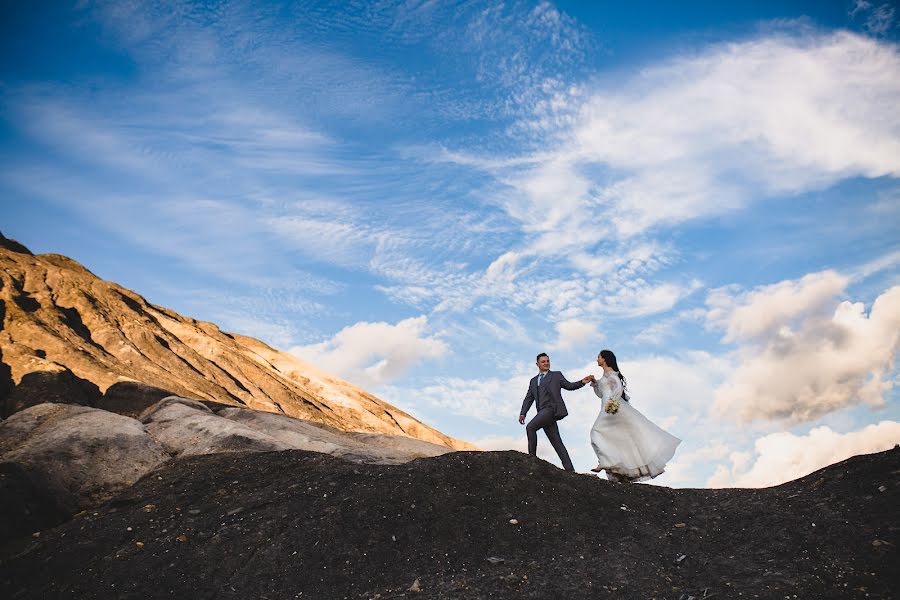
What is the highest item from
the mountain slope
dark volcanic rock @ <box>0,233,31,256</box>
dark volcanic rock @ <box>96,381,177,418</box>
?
dark volcanic rock @ <box>0,233,31,256</box>

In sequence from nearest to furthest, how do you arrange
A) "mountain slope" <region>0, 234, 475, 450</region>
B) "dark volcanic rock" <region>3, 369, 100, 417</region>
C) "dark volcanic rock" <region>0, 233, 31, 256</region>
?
1. "dark volcanic rock" <region>3, 369, 100, 417</region>
2. "mountain slope" <region>0, 234, 475, 450</region>
3. "dark volcanic rock" <region>0, 233, 31, 256</region>

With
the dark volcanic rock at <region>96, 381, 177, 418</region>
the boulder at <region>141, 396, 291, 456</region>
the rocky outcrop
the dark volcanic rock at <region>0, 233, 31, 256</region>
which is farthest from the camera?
the dark volcanic rock at <region>0, 233, 31, 256</region>

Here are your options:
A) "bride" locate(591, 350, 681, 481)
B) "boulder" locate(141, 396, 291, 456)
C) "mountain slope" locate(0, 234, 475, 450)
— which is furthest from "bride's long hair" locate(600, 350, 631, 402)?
"mountain slope" locate(0, 234, 475, 450)

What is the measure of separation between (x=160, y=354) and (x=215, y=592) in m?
32.1

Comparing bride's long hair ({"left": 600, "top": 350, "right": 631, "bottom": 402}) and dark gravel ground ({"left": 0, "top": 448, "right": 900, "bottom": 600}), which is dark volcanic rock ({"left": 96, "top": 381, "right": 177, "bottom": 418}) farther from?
bride's long hair ({"left": 600, "top": 350, "right": 631, "bottom": 402})

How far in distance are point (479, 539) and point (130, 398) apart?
1452 centimetres

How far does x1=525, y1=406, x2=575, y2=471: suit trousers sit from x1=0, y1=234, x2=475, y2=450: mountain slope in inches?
887

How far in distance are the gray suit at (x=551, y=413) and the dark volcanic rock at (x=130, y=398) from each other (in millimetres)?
12314

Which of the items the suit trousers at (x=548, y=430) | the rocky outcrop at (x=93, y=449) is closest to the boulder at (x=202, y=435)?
the rocky outcrop at (x=93, y=449)

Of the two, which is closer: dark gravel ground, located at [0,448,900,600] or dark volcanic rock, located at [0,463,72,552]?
dark gravel ground, located at [0,448,900,600]

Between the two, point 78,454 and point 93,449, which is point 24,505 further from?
point 93,449

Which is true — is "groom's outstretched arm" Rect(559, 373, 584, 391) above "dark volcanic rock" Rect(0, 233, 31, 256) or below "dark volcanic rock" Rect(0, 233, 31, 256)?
below

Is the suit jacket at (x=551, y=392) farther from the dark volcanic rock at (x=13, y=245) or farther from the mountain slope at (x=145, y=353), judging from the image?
the dark volcanic rock at (x=13, y=245)

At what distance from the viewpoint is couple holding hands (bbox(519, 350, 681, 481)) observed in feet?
33.3
